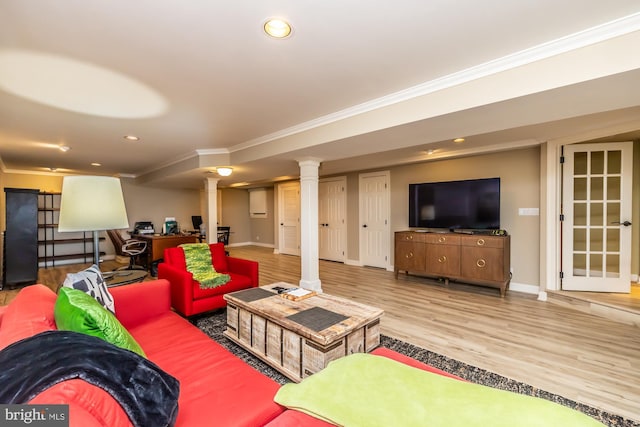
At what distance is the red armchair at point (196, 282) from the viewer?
2.86 m

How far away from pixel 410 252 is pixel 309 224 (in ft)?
6.09

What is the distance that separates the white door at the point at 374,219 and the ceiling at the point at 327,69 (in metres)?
2.29

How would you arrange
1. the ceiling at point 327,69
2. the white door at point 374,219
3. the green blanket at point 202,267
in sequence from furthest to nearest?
the white door at point 374,219, the green blanket at point 202,267, the ceiling at point 327,69

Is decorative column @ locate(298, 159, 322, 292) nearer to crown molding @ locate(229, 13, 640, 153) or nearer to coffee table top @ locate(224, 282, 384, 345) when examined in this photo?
crown molding @ locate(229, 13, 640, 153)

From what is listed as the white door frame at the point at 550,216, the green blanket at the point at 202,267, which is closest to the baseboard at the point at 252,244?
the green blanket at the point at 202,267

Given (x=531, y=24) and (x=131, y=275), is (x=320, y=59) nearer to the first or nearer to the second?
(x=531, y=24)

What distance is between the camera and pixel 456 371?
214 centimetres

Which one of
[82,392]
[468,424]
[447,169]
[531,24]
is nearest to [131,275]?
[82,392]

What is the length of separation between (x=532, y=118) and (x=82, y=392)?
328 cm

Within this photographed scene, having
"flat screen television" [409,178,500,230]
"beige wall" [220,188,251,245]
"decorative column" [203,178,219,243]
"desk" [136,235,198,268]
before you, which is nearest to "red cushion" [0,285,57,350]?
"decorative column" [203,178,219,243]

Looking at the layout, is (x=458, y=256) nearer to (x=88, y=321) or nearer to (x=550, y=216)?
(x=550, y=216)

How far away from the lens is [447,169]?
489cm

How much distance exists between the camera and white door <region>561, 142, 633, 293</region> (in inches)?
142

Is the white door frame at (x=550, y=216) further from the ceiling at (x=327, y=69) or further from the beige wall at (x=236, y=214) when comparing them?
the beige wall at (x=236, y=214)
